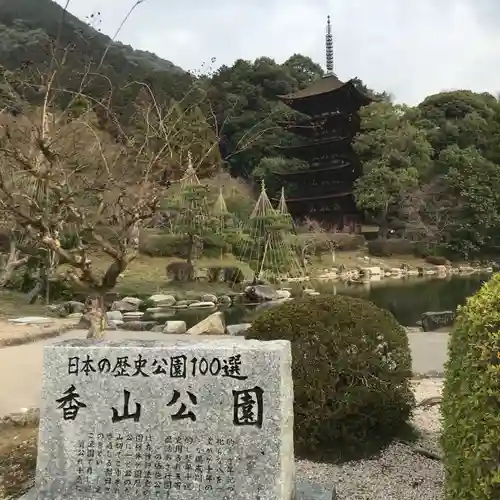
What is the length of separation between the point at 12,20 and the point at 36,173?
179ft

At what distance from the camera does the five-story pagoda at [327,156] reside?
31.1 metres

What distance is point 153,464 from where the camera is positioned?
262cm

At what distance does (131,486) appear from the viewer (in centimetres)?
264

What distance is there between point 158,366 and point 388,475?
1641 millimetres

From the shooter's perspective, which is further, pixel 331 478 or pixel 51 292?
pixel 51 292

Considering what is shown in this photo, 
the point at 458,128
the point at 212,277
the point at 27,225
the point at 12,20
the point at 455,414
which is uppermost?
the point at 12,20

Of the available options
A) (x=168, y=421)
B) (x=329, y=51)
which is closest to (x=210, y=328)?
(x=168, y=421)

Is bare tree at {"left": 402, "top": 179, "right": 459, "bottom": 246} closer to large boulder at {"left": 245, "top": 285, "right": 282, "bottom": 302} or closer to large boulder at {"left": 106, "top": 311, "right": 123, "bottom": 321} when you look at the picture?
large boulder at {"left": 245, "top": 285, "right": 282, "bottom": 302}

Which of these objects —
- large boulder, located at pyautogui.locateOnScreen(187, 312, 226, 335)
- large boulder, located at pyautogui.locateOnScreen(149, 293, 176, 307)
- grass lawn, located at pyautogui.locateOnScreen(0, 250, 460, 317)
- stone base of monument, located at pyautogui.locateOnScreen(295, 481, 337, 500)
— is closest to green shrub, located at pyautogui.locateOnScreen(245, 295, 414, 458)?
stone base of monument, located at pyautogui.locateOnScreen(295, 481, 337, 500)

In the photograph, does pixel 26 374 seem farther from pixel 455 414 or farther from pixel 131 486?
pixel 455 414

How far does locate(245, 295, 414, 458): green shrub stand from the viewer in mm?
3533

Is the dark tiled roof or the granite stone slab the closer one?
the granite stone slab

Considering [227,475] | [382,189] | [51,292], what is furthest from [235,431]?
[382,189]

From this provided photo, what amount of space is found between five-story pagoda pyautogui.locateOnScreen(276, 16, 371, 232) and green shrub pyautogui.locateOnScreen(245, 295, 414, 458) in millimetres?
27405
